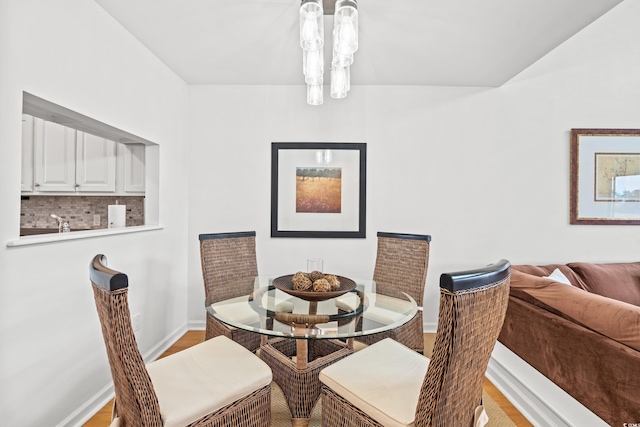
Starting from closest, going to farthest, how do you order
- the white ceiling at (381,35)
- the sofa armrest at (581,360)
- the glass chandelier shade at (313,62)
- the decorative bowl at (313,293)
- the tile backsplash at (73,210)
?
1. the sofa armrest at (581,360)
2. the decorative bowl at (313,293)
3. the glass chandelier shade at (313,62)
4. the white ceiling at (381,35)
5. the tile backsplash at (73,210)

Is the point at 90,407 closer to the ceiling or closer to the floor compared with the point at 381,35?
closer to the floor

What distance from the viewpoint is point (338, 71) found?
1812mm

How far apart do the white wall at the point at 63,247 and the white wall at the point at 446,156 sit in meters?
0.72

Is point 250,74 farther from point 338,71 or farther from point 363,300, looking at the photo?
point 363,300

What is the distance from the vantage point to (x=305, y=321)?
1483 mm

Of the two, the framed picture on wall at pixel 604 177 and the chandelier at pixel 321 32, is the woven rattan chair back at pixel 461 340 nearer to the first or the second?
the chandelier at pixel 321 32

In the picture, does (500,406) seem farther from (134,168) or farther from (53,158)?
(53,158)

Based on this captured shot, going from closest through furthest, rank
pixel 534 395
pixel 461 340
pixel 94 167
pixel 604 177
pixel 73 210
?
1. pixel 461 340
2. pixel 534 395
3. pixel 94 167
4. pixel 604 177
5. pixel 73 210

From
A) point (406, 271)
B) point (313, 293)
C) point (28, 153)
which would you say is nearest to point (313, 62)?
point (313, 293)

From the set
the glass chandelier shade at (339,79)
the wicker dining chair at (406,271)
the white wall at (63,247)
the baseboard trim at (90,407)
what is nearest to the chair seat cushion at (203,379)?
the white wall at (63,247)

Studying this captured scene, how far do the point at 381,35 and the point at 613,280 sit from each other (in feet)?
9.69

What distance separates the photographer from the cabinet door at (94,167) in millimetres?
2951

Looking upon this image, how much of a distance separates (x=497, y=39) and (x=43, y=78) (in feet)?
9.45

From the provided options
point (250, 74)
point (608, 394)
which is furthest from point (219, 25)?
point (608, 394)
